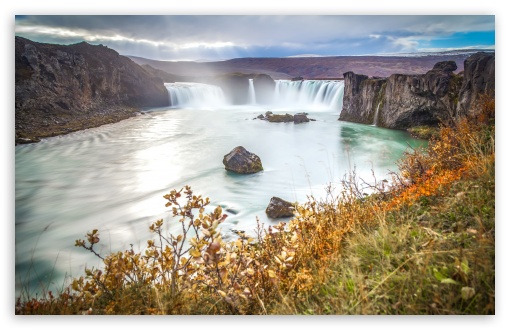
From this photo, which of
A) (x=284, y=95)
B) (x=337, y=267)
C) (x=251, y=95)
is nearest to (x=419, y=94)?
(x=284, y=95)

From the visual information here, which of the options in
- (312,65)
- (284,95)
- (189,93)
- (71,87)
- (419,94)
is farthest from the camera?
(419,94)

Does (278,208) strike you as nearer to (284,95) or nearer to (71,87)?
(71,87)

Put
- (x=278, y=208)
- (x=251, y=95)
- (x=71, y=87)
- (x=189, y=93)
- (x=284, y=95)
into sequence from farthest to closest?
1. (x=251, y=95)
2. (x=284, y=95)
3. (x=189, y=93)
4. (x=71, y=87)
5. (x=278, y=208)

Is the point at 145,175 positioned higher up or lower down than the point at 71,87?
lower down

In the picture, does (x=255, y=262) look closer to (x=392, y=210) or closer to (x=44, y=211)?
(x=392, y=210)

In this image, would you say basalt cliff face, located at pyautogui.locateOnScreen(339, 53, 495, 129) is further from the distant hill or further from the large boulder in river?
the large boulder in river

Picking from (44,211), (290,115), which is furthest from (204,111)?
(44,211)

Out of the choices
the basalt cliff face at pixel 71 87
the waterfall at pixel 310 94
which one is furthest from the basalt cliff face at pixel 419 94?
the basalt cliff face at pixel 71 87
